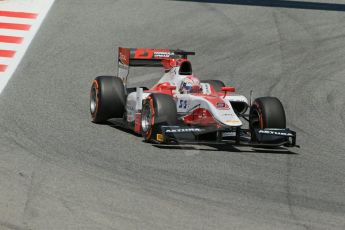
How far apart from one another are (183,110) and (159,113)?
0.82 meters

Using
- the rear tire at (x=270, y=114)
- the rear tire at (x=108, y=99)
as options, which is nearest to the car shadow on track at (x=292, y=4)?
the rear tire at (x=108, y=99)

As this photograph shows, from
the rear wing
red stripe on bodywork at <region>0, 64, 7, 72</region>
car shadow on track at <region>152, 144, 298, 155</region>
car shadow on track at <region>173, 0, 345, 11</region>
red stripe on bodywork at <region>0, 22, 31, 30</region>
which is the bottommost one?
car shadow on track at <region>152, 144, 298, 155</region>

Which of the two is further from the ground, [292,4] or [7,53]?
[292,4]

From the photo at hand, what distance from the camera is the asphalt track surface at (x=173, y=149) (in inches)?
359

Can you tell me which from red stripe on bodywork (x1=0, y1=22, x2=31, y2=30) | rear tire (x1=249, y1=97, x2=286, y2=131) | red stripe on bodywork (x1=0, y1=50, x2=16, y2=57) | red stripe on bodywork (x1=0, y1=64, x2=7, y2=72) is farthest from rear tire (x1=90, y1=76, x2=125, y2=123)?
red stripe on bodywork (x1=0, y1=22, x2=31, y2=30)

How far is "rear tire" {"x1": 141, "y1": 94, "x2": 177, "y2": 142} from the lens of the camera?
13.0 m

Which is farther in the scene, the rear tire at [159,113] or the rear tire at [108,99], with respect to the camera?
the rear tire at [108,99]

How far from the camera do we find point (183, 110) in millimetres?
13703

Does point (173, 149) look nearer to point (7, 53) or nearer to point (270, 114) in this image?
point (270, 114)

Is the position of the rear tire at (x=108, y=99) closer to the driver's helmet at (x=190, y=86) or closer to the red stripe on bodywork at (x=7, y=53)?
the driver's helmet at (x=190, y=86)

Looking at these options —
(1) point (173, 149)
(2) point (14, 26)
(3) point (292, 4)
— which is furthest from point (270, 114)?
(3) point (292, 4)

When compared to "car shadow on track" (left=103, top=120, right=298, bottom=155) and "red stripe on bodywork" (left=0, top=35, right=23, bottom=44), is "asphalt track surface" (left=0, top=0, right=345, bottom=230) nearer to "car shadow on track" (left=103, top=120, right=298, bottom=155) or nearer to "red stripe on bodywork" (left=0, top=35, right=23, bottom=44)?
"car shadow on track" (left=103, top=120, right=298, bottom=155)

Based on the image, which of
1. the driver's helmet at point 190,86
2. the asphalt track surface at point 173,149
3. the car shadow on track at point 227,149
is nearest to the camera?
the asphalt track surface at point 173,149

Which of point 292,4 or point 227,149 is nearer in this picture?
point 227,149
